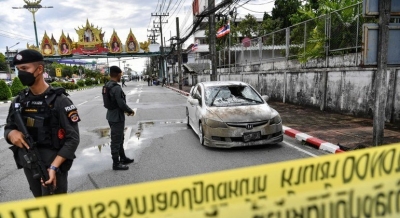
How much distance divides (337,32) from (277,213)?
11.3 meters

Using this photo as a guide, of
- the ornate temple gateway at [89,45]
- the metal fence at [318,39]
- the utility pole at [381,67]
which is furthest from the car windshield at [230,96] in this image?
the ornate temple gateway at [89,45]

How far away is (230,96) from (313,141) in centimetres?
221

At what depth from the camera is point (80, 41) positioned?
4688 centimetres

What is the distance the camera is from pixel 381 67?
5.43 meters

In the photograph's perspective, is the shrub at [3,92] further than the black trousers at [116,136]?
Yes

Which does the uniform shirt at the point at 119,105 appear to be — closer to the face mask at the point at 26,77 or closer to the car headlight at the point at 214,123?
the car headlight at the point at 214,123

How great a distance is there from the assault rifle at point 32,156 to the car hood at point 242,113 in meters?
4.14

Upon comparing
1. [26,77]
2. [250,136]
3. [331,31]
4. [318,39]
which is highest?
[331,31]

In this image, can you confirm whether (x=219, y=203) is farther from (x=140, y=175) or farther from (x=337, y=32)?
(x=337, y=32)

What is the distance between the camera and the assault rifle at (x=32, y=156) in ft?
7.45

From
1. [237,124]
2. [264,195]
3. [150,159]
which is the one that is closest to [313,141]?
[237,124]

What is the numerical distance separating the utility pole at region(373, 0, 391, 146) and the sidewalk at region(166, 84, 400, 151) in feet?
1.50

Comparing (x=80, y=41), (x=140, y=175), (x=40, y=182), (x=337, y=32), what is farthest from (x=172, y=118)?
(x=80, y=41)

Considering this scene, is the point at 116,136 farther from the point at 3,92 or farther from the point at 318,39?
the point at 3,92
